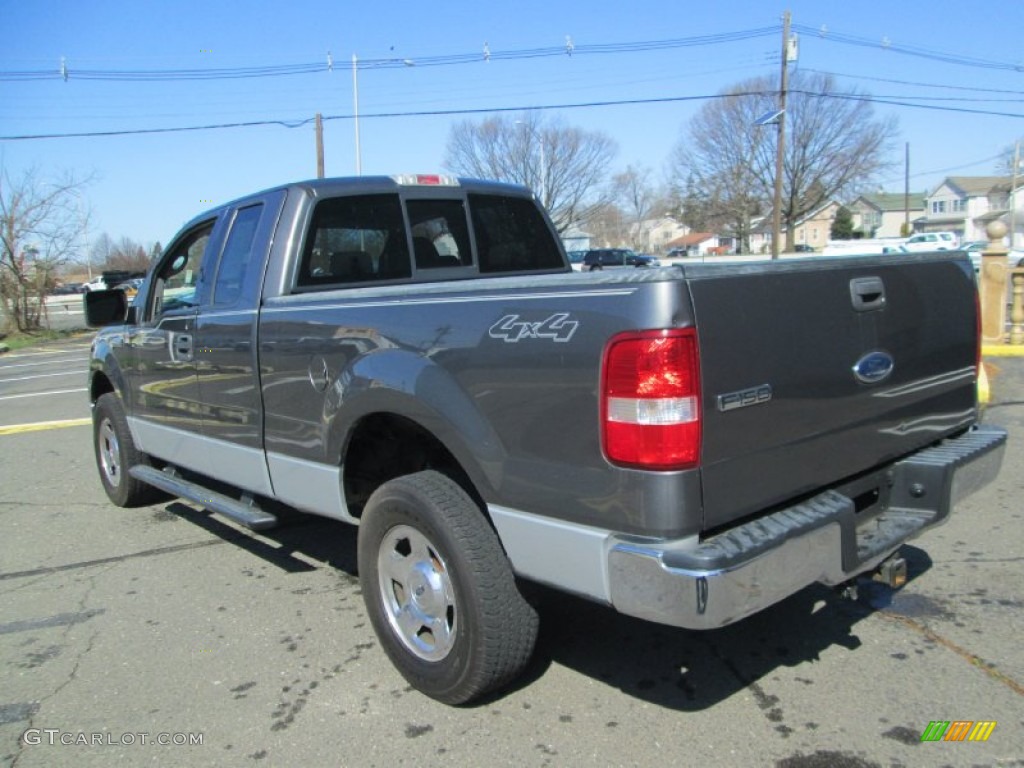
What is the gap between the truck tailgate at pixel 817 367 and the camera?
238cm

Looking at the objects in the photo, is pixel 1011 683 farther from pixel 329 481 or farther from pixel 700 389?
pixel 329 481

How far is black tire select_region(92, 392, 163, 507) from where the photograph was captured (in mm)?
5492

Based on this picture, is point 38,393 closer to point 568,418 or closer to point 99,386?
point 99,386

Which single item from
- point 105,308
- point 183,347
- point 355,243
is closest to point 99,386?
point 105,308

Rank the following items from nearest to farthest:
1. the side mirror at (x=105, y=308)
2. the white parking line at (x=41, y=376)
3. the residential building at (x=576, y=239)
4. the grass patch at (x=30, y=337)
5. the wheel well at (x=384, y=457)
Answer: the wheel well at (x=384, y=457)
the side mirror at (x=105, y=308)
the white parking line at (x=41, y=376)
the grass patch at (x=30, y=337)
the residential building at (x=576, y=239)

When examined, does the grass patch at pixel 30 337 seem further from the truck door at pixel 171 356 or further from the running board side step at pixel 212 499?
the running board side step at pixel 212 499

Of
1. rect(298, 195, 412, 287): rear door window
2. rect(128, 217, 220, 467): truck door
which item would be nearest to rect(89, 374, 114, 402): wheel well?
rect(128, 217, 220, 467): truck door

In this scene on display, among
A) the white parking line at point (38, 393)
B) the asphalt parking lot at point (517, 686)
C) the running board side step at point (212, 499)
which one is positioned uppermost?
the running board side step at point (212, 499)

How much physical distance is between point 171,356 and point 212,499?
0.89 meters

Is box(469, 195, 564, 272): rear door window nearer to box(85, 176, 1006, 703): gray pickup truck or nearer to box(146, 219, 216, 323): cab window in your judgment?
box(85, 176, 1006, 703): gray pickup truck

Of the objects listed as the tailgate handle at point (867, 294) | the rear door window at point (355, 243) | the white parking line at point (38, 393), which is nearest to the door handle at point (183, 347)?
the rear door window at point (355, 243)

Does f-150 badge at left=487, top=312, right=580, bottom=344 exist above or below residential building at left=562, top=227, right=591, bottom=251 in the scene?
below

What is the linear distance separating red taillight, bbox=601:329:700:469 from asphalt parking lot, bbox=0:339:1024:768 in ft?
3.56

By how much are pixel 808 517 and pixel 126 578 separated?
373 centimetres
